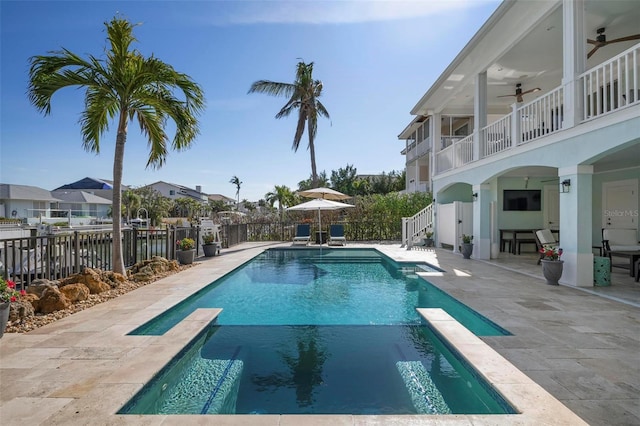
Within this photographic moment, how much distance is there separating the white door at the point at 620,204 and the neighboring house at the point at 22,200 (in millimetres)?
37110

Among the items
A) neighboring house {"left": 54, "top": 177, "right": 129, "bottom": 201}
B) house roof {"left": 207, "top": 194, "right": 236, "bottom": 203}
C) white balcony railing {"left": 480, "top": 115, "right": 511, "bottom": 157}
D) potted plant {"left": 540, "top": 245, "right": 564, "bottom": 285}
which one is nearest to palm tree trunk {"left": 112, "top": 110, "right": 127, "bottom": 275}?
potted plant {"left": 540, "top": 245, "right": 564, "bottom": 285}

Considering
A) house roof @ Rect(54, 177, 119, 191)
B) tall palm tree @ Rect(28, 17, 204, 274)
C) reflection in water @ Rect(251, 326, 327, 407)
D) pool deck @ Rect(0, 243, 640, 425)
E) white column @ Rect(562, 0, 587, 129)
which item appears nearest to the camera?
pool deck @ Rect(0, 243, 640, 425)

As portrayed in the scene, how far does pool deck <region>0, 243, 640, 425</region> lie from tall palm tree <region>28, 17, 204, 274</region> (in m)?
3.25

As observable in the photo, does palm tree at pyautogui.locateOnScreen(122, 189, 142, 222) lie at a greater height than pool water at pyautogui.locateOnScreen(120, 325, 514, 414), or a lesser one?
greater

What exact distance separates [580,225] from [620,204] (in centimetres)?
471

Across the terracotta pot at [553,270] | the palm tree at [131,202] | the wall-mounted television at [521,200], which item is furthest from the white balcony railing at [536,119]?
the palm tree at [131,202]

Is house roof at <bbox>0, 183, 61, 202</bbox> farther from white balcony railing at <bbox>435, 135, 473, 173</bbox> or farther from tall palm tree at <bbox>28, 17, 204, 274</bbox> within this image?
white balcony railing at <bbox>435, 135, 473, 173</bbox>

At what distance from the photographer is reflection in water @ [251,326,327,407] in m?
3.24

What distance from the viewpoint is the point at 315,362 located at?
385 cm

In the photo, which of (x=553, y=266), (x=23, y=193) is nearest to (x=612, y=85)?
(x=553, y=266)

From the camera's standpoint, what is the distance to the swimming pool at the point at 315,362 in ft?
9.71

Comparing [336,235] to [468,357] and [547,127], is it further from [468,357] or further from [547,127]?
[468,357]

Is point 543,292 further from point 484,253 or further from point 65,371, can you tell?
point 65,371

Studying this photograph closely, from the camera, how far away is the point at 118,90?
21.7 ft
